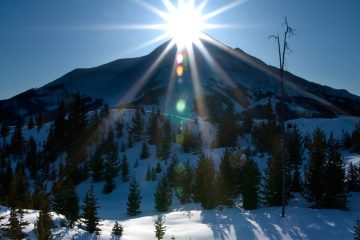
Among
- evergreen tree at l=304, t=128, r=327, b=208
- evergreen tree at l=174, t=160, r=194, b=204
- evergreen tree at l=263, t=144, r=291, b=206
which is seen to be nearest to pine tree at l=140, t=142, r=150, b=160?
evergreen tree at l=174, t=160, r=194, b=204

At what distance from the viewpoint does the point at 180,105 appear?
160 meters

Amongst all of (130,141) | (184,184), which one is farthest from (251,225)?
(130,141)

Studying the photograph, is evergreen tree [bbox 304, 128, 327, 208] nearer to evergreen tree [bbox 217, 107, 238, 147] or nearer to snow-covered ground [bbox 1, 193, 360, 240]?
snow-covered ground [bbox 1, 193, 360, 240]

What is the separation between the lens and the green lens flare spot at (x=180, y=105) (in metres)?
152

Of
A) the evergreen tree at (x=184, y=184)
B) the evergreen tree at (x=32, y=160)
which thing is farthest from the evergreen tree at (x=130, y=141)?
the evergreen tree at (x=184, y=184)

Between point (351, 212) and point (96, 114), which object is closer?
point (351, 212)

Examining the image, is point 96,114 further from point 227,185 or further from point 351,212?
point 351,212

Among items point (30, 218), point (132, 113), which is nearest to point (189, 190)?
point (30, 218)

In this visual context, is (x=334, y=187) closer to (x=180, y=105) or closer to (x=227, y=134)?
(x=227, y=134)

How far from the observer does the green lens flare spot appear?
152m

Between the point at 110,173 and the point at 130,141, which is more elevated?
the point at 130,141

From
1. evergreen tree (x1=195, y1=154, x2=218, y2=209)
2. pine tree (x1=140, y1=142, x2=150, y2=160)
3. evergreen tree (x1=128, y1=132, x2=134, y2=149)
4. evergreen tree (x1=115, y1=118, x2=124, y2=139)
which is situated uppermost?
evergreen tree (x1=115, y1=118, x2=124, y2=139)

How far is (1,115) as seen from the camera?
626 feet

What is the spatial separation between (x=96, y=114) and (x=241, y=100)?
112 meters
